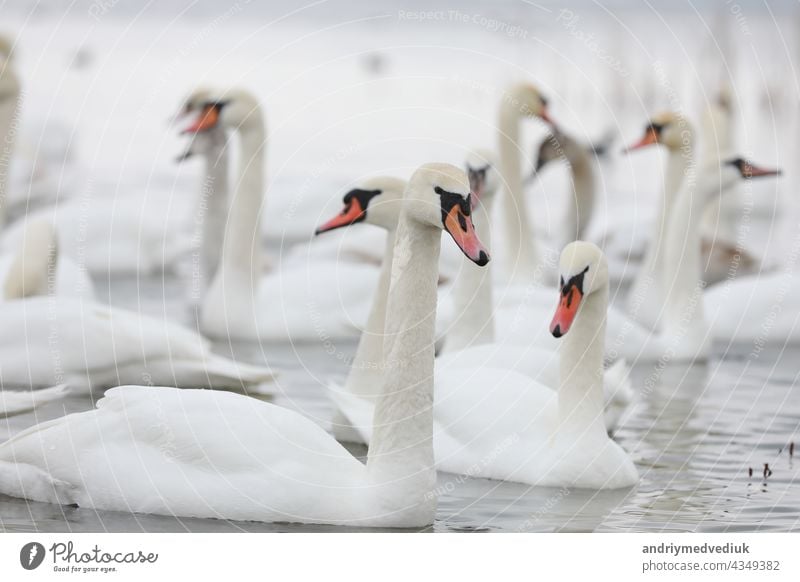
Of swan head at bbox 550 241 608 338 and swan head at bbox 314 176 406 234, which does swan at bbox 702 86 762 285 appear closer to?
swan head at bbox 314 176 406 234

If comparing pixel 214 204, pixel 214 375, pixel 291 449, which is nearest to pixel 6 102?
pixel 214 204

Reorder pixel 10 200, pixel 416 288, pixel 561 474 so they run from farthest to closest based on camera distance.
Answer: pixel 10 200
pixel 561 474
pixel 416 288

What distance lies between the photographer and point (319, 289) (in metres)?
11.1

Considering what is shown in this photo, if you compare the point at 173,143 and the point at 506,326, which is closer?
the point at 506,326

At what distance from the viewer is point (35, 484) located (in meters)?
7.35

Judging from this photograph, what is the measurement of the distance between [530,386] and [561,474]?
508mm

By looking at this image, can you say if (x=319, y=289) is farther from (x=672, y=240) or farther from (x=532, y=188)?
(x=532, y=188)

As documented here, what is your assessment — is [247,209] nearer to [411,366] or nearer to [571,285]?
[571,285]

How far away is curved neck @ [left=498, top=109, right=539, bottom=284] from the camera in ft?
37.6

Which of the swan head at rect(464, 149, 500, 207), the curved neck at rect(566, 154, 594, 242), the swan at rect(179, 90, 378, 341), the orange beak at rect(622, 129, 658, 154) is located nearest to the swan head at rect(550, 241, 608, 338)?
the swan head at rect(464, 149, 500, 207)

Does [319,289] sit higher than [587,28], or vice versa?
[587,28]

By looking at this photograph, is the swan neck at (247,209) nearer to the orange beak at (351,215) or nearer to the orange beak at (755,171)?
the orange beak at (351,215)

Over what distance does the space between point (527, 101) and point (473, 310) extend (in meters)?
2.69

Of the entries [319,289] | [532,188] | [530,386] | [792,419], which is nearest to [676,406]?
[792,419]
